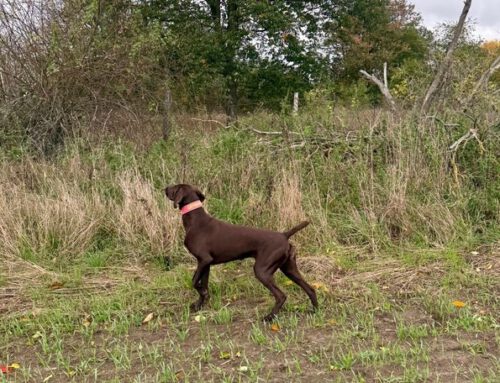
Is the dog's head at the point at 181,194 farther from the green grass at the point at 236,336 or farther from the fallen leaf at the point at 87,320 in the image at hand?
the fallen leaf at the point at 87,320

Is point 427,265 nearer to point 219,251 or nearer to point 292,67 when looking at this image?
point 219,251

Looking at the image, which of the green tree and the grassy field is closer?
the grassy field

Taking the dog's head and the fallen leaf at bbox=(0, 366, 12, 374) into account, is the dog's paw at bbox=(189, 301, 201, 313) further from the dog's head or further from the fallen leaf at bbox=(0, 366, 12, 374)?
the fallen leaf at bbox=(0, 366, 12, 374)

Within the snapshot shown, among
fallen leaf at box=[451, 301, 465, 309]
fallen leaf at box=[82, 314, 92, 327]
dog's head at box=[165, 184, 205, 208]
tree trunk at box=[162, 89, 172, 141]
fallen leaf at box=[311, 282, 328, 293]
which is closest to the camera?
fallen leaf at box=[82, 314, 92, 327]

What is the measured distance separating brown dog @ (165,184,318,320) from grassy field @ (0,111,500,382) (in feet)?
0.73

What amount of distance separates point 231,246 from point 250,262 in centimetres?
123

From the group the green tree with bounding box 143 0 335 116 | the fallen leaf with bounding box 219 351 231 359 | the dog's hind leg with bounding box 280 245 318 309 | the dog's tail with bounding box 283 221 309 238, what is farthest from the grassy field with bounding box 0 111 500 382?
the green tree with bounding box 143 0 335 116

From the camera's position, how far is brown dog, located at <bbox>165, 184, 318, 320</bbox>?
3.80 meters

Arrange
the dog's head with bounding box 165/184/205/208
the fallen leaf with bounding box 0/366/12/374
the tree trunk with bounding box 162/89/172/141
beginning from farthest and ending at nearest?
the tree trunk with bounding box 162/89/172/141 → the dog's head with bounding box 165/184/205/208 → the fallen leaf with bounding box 0/366/12/374

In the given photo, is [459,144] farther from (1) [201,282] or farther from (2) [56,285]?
(2) [56,285]

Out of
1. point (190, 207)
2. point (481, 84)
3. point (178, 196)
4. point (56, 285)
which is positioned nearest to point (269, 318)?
point (190, 207)

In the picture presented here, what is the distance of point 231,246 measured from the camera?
3.90 m

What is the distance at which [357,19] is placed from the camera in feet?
77.6

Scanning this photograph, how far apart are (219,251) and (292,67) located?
1604cm
